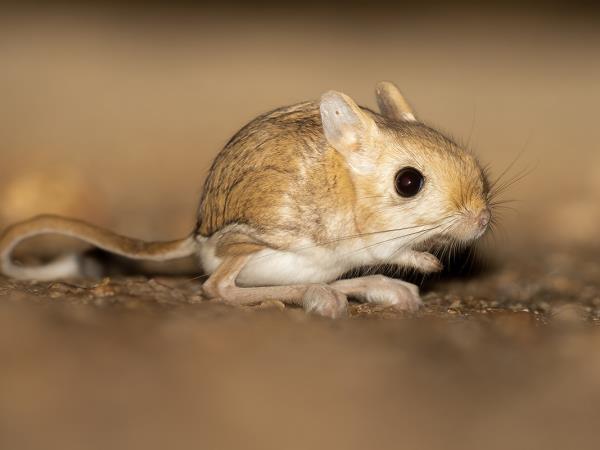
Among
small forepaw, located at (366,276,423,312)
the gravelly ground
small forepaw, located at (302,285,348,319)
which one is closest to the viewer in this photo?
the gravelly ground

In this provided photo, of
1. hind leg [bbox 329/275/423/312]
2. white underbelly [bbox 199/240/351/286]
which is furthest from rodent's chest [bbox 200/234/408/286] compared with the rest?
hind leg [bbox 329/275/423/312]

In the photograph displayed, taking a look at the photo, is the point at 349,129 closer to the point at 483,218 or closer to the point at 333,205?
the point at 333,205

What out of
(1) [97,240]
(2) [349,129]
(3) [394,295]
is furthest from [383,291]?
(1) [97,240]

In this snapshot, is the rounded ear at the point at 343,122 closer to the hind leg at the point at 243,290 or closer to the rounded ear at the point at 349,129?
the rounded ear at the point at 349,129

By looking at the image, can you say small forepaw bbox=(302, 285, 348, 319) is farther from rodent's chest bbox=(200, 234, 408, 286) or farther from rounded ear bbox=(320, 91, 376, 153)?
rounded ear bbox=(320, 91, 376, 153)

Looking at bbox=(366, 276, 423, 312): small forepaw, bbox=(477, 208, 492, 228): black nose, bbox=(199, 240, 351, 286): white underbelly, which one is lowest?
bbox=(366, 276, 423, 312): small forepaw

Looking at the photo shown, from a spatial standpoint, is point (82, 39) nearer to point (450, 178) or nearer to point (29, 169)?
point (29, 169)

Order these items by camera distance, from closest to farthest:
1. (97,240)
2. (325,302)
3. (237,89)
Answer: (325,302) < (97,240) < (237,89)
